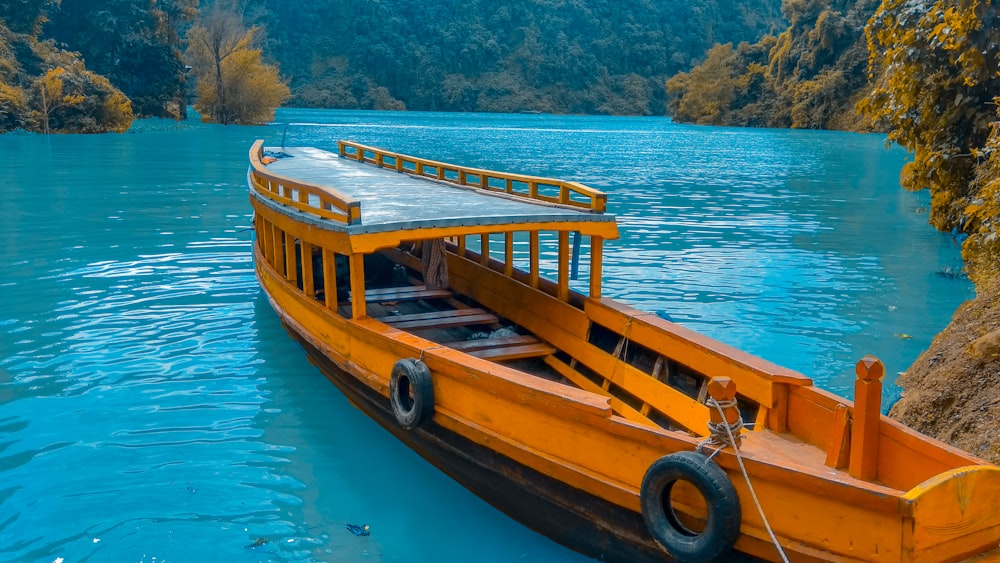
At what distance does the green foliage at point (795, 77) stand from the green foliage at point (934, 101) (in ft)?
211

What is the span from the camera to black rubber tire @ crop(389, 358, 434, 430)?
6.39m

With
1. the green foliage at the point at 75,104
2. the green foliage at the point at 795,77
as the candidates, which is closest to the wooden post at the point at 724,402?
the green foliage at the point at 75,104

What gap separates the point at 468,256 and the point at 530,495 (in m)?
5.38

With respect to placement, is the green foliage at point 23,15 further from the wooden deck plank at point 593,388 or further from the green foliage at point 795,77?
the green foliage at point 795,77

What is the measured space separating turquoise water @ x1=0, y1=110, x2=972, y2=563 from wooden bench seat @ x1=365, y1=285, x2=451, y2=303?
1.23m

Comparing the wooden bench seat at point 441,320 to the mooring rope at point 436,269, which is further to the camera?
the mooring rope at point 436,269

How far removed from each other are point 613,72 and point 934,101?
5970 inches

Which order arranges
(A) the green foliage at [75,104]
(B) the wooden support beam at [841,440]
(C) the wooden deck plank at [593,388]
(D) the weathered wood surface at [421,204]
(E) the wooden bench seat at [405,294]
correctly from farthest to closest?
(A) the green foliage at [75,104] → (E) the wooden bench seat at [405,294] → (D) the weathered wood surface at [421,204] → (C) the wooden deck plank at [593,388] → (B) the wooden support beam at [841,440]

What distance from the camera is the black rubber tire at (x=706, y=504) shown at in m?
4.44

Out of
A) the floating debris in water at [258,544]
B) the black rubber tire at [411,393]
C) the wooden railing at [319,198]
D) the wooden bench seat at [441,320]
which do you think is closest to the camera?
the floating debris in water at [258,544]

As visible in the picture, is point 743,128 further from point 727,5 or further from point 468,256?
point 727,5

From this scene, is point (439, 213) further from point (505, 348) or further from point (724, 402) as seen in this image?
point (724, 402)

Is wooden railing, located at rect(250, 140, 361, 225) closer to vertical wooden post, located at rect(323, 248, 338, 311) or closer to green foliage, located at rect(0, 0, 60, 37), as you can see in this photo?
vertical wooden post, located at rect(323, 248, 338, 311)

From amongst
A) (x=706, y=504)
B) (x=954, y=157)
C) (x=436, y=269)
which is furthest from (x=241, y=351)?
(x=954, y=157)
